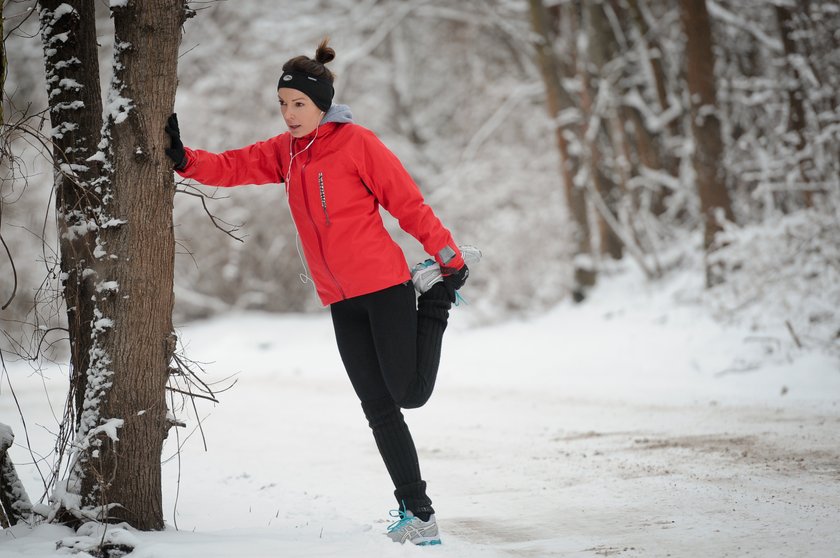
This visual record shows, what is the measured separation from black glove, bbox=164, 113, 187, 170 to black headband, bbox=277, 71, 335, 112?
18.4 inches

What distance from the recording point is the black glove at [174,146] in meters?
3.33

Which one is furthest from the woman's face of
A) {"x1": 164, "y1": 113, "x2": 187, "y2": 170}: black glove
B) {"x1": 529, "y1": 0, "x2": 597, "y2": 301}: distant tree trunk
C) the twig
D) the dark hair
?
{"x1": 529, "y1": 0, "x2": 597, "y2": 301}: distant tree trunk

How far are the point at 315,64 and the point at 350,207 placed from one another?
67 centimetres

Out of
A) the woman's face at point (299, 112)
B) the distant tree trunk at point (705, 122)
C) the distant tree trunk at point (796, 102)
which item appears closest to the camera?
the woman's face at point (299, 112)

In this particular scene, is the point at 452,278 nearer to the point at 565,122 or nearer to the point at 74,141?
the point at 74,141

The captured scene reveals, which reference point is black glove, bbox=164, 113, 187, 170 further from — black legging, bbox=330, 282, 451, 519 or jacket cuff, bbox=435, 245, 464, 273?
jacket cuff, bbox=435, 245, 464, 273

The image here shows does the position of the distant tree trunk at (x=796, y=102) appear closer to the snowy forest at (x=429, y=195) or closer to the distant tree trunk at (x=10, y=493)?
the snowy forest at (x=429, y=195)

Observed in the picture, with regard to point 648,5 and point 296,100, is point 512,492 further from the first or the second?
point 648,5

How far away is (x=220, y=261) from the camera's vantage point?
61.9 ft

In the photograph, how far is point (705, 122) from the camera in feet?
33.0

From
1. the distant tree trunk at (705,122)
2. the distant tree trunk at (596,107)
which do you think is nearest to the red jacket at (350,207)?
the distant tree trunk at (705,122)

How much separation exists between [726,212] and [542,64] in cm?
450

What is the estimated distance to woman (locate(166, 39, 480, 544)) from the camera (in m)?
3.35

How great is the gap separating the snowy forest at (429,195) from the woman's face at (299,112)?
0.46 metres
